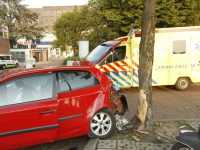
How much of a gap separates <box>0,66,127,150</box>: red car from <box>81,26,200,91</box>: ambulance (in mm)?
3953

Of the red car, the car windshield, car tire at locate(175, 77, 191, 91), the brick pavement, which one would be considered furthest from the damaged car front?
car tire at locate(175, 77, 191, 91)

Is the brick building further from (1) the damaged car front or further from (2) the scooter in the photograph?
(2) the scooter

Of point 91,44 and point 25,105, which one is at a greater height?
point 91,44

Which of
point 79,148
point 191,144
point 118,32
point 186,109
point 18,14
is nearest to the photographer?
point 191,144

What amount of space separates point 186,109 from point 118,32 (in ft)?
40.7

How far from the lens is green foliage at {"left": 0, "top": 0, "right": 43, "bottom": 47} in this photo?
130ft

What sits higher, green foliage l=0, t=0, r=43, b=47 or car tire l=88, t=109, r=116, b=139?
green foliage l=0, t=0, r=43, b=47

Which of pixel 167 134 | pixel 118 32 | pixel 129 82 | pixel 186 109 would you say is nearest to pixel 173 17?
pixel 118 32

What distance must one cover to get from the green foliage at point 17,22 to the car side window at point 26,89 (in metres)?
39.5

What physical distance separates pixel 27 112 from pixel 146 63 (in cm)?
241

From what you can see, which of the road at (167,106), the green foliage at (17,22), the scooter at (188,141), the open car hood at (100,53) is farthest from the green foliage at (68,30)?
the scooter at (188,141)

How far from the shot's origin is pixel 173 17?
582 inches

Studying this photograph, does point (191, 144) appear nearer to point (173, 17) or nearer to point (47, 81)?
point (47, 81)

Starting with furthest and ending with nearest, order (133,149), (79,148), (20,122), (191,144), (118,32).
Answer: (118,32) < (79,148) < (133,149) < (20,122) < (191,144)
